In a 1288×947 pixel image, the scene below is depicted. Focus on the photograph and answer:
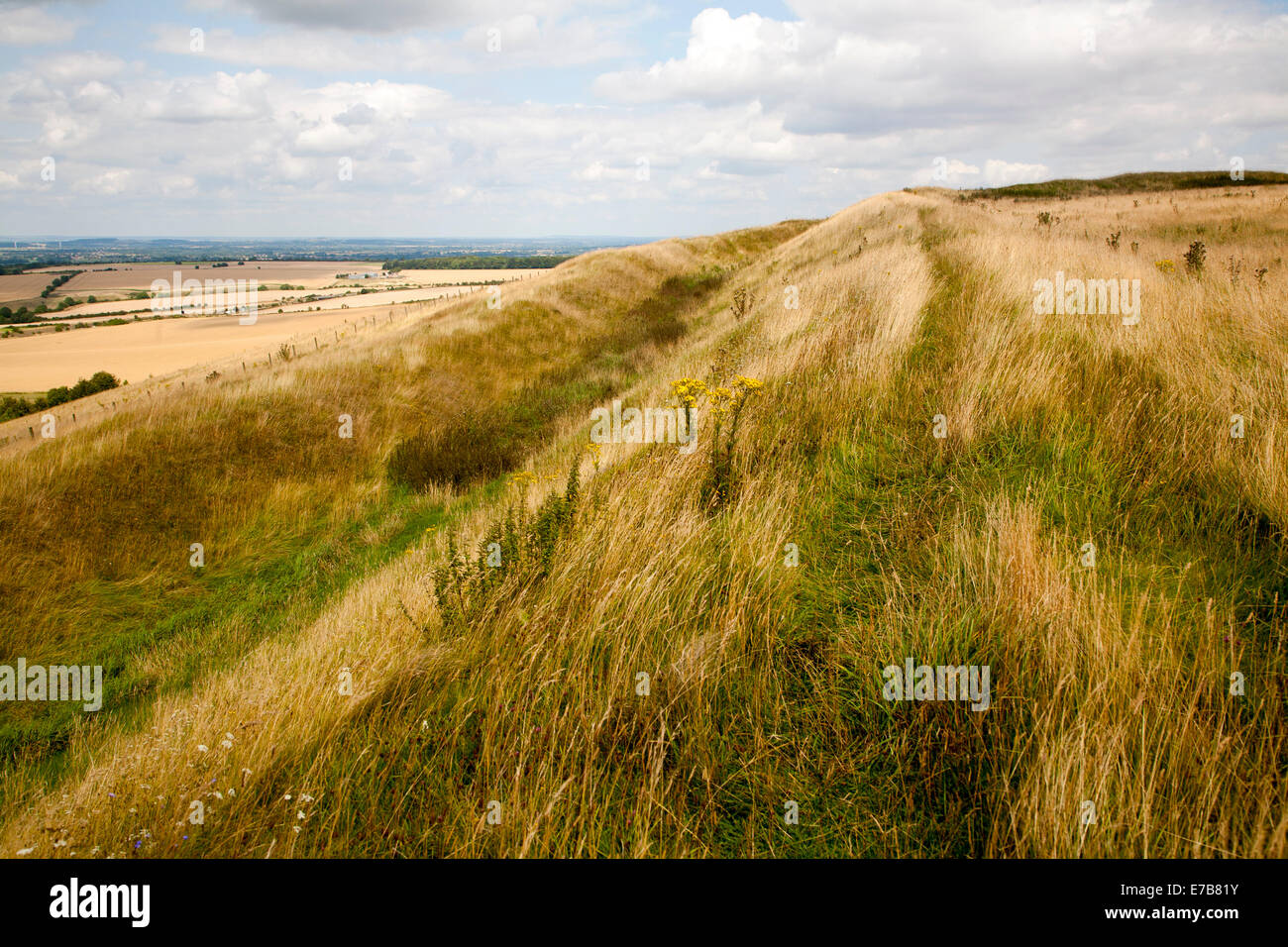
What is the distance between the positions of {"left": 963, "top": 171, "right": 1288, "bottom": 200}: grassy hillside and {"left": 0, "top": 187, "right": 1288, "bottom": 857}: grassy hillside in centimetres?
5051

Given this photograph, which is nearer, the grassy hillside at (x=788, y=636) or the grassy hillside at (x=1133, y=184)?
the grassy hillside at (x=788, y=636)

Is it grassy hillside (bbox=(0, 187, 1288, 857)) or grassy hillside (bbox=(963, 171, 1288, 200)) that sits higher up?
grassy hillside (bbox=(963, 171, 1288, 200))

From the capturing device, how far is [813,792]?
2064 millimetres

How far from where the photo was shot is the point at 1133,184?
45875mm

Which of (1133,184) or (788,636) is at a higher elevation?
(1133,184)

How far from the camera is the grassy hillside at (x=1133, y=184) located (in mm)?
42531

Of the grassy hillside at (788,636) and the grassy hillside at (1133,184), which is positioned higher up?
the grassy hillside at (1133,184)

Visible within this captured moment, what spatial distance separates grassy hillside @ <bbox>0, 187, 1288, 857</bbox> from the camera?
1954 millimetres

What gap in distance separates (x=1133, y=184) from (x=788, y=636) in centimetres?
6343

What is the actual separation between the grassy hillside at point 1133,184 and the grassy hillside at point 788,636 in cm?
5051

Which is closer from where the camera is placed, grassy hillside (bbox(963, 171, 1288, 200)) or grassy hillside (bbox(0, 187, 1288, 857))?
grassy hillside (bbox(0, 187, 1288, 857))

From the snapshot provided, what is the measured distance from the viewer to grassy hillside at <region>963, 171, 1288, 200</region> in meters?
42.5

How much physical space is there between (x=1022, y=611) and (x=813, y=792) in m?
1.18
